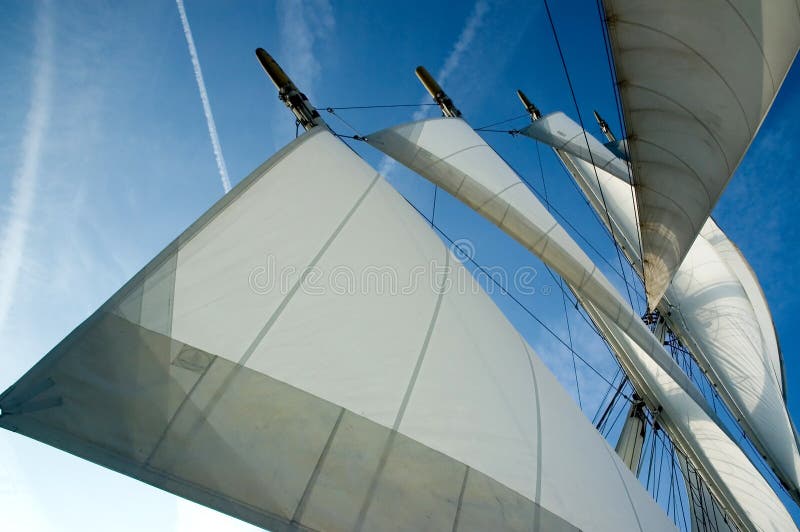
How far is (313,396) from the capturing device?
95.6 inches

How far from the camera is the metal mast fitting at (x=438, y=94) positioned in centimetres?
1263

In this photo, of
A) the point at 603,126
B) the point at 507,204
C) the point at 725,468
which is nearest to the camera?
the point at 507,204

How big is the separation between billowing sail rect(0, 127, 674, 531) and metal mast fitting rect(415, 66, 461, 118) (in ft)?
33.4

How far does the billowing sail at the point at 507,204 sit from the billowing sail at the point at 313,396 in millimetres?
4441

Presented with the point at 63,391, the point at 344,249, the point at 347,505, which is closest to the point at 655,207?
the point at 344,249

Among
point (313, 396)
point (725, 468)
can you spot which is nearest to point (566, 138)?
point (725, 468)

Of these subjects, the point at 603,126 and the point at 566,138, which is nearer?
the point at 566,138

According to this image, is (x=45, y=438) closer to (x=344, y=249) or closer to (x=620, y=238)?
(x=344, y=249)

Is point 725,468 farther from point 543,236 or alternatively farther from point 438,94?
point 438,94

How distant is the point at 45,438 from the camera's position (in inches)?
67.2

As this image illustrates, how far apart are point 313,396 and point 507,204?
638cm

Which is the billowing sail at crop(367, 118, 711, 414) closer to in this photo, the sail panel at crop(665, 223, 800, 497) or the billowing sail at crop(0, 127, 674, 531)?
the billowing sail at crop(0, 127, 674, 531)

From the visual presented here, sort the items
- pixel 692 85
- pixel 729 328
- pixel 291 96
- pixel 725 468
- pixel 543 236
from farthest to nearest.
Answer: pixel 729 328
pixel 725 468
pixel 543 236
pixel 291 96
pixel 692 85

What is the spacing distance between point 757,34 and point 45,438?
616cm
